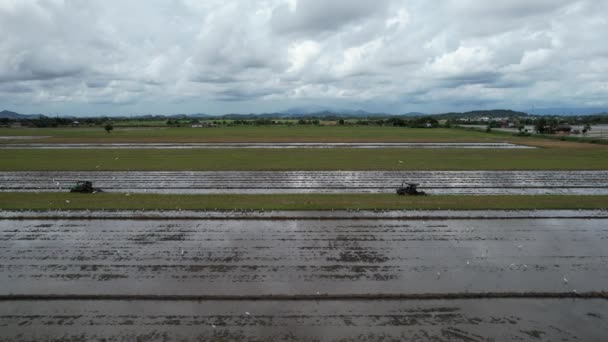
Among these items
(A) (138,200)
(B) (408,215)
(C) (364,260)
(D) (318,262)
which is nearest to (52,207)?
(A) (138,200)

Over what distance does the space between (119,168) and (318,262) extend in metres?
33.0

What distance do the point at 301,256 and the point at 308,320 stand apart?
4885 mm

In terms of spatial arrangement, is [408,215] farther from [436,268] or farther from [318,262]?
[318,262]

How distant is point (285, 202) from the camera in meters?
24.9

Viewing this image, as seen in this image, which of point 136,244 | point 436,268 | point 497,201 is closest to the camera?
point 436,268

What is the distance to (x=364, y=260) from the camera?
1570 cm

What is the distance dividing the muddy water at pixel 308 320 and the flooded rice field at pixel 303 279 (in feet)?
0.16

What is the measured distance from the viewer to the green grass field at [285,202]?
23.8 metres

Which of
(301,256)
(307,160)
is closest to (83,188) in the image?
(301,256)

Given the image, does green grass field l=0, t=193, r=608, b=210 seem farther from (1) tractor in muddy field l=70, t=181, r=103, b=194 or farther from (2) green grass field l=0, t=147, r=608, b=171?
(2) green grass field l=0, t=147, r=608, b=171

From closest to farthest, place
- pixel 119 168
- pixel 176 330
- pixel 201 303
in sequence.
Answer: pixel 176 330 → pixel 201 303 → pixel 119 168

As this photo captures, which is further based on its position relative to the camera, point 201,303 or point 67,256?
point 67,256

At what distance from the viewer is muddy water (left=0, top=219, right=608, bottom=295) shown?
1349 centimetres

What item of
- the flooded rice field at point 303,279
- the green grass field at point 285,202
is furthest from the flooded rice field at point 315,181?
the flooded rice field at point 303,279
